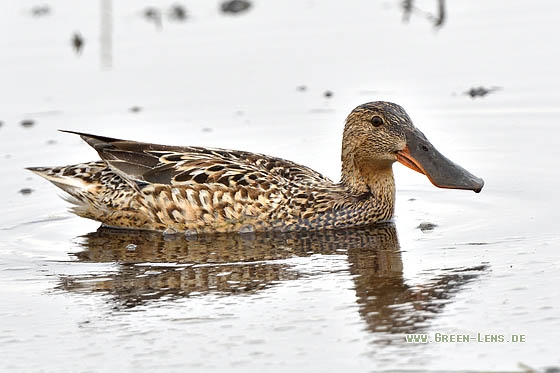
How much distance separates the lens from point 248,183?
9977 mm

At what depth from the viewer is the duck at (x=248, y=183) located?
32.7 ft

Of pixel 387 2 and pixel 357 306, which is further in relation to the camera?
pixel 387 2

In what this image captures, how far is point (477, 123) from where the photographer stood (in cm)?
1233

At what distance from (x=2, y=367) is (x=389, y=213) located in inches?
160

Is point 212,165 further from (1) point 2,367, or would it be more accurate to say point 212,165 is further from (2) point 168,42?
(2) point 168,42

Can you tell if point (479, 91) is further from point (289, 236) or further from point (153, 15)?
point (153, 15)

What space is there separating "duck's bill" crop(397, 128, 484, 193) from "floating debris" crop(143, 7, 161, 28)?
285 inches

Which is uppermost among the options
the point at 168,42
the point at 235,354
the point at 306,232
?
the point at 168,42

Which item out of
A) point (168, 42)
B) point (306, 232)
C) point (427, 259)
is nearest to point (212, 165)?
point (306, 232)

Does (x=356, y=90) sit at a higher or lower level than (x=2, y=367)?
higher

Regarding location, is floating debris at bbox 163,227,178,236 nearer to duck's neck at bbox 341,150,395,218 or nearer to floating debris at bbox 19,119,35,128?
duck's neck at bbox 341,150,395,218

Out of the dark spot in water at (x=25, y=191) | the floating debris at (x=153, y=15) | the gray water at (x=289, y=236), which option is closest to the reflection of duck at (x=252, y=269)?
the gray water at (x=289, y=236)

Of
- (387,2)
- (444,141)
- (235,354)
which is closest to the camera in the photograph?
(235,354)

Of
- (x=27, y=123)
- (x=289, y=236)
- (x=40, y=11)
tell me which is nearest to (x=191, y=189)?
(x=289, y=236)
